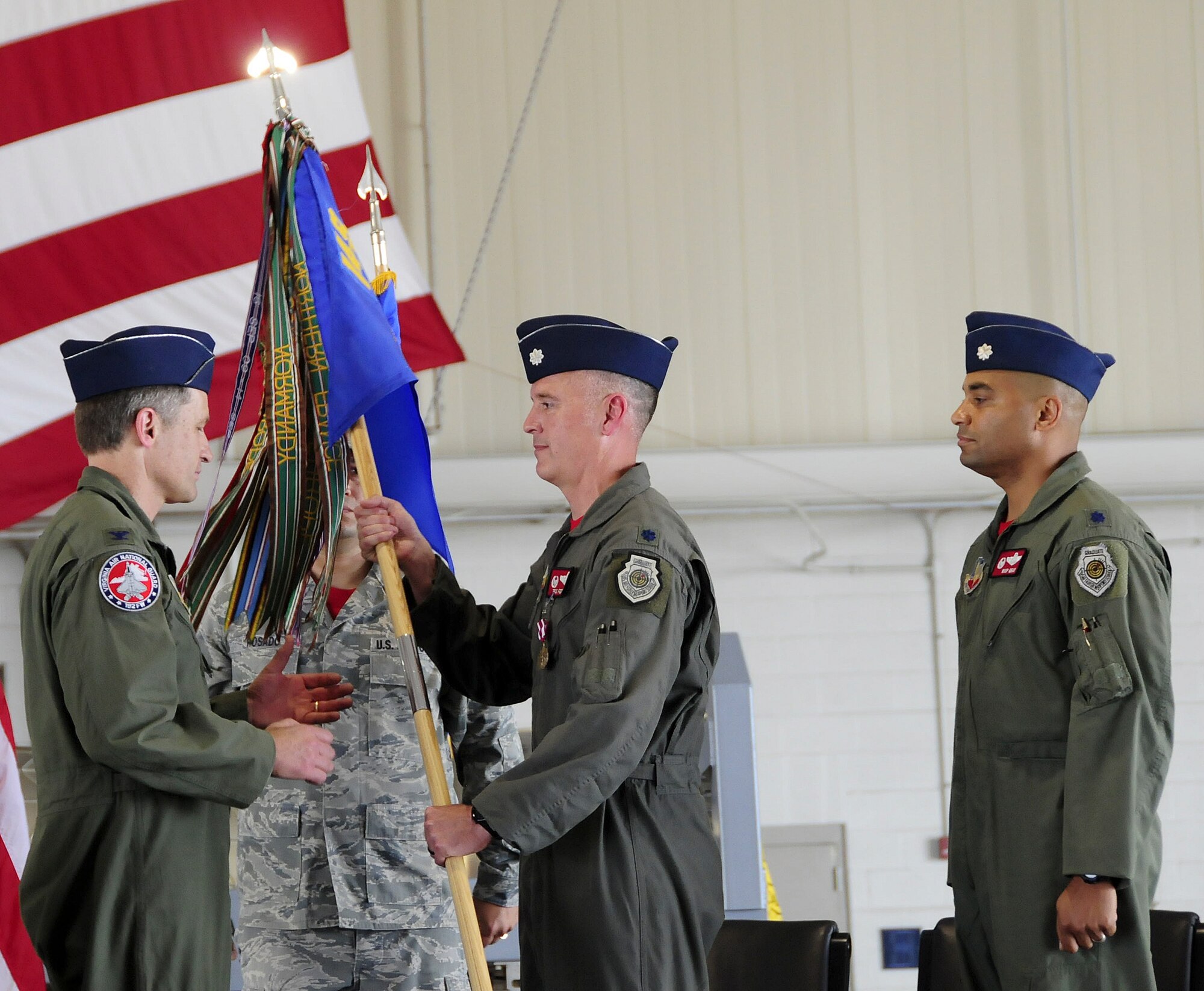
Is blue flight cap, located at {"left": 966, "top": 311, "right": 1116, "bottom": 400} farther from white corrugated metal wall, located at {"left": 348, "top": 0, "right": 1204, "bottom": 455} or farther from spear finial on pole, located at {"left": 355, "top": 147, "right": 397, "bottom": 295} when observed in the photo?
white corrugated metal wall, located at {"left": 348, "top": 0, "right": 1204, "bottom": 455}

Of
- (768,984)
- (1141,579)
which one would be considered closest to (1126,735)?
(1141,579)

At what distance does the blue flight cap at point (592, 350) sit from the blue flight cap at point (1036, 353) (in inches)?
25.7

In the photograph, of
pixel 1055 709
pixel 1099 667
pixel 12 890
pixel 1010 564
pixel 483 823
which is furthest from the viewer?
pixel 12 890

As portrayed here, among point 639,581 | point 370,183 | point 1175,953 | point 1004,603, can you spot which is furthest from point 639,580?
point 1175,953

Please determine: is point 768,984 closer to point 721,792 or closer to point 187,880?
point 721,792

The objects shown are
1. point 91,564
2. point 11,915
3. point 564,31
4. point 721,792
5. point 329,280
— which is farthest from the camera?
point 564,31

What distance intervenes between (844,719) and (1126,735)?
4.39 meters

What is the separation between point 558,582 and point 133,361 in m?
0.77

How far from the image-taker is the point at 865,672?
641 centimetres

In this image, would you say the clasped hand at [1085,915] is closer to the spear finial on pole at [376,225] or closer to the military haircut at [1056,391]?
the military haircut at [1056,391]

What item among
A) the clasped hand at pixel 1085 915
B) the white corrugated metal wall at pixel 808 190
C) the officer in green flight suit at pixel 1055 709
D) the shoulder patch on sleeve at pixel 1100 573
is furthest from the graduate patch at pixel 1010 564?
the white corrugated metal wall at pixel 808 190

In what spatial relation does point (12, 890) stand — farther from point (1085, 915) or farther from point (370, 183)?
point (1085, 915)

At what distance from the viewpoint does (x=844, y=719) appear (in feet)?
21.0

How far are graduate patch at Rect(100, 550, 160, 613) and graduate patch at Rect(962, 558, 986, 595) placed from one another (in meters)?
1.40
